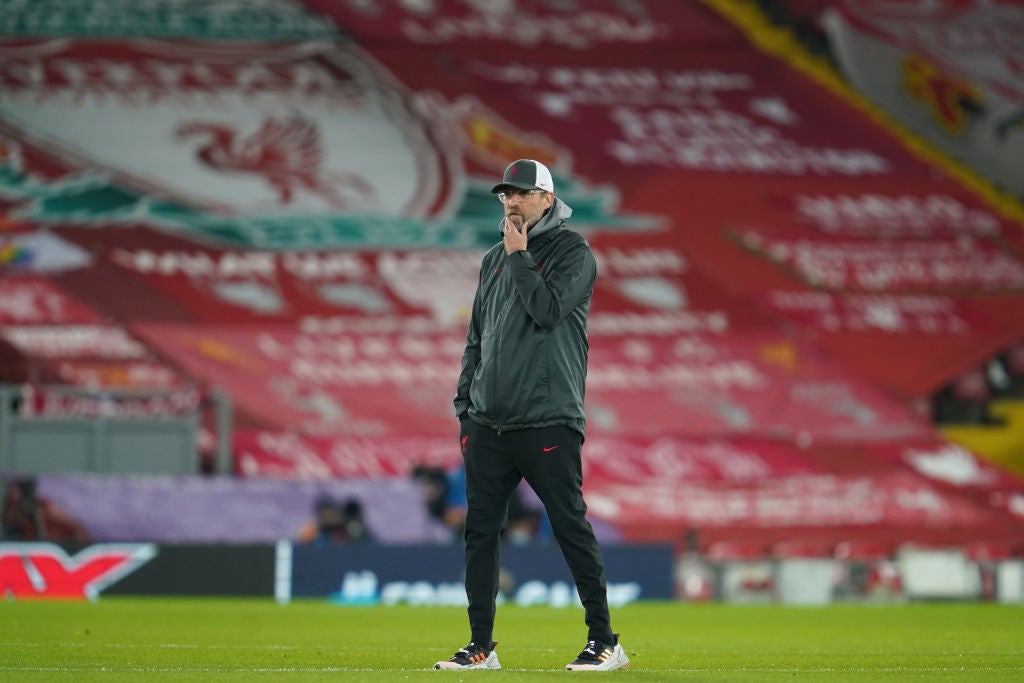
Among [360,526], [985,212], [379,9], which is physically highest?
[379,9]

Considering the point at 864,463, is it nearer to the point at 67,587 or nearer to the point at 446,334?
the point at 446,334

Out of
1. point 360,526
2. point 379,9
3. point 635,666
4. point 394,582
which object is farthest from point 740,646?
point 379,9

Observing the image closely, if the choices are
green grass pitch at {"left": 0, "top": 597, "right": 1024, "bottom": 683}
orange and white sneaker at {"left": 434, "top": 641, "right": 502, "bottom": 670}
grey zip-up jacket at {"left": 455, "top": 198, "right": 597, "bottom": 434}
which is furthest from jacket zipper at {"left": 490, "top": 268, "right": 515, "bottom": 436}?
green grass pitch at {"left": 0, "top": 597, "right": 1024, "bottom": 683}

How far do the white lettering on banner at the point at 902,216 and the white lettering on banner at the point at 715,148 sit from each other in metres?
0.35

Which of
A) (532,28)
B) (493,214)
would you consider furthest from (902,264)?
(532,28)

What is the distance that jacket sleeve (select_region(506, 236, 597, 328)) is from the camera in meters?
4.21

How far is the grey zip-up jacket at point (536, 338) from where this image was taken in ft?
14.0

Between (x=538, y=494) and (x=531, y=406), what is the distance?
252 mm

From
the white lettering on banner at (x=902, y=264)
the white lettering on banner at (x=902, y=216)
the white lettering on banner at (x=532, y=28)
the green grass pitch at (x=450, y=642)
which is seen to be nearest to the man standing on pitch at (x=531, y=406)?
the green grass pitch at (x=450, y=642)

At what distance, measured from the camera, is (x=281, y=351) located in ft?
55.7

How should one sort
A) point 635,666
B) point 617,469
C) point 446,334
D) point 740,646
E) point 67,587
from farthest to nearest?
point 446,334
point 617,469
point 67,587
point 740,646
point 635,666

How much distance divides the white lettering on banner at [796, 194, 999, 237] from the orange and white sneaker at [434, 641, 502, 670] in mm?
13785

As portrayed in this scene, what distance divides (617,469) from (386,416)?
2.56 metres

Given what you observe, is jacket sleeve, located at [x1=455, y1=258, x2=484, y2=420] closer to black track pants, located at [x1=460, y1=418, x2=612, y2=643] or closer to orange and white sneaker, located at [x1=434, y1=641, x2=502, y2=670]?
black track pants, located at [x1=460, y1=418, x2=612, y2=643]
